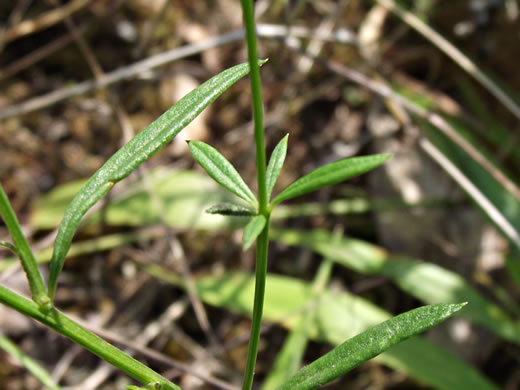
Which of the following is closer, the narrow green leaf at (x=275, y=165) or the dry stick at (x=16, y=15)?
the narrow green leaf at (x=275, y=165)

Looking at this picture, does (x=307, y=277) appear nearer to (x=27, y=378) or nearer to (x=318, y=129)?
(x=318, y=129)

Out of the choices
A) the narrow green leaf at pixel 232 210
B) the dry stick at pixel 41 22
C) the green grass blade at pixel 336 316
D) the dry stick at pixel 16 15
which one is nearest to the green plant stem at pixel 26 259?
the narrow green leaf at pixel 232 210

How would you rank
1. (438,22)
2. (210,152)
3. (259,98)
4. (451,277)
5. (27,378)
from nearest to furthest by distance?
(259,98), (210,152), (451,277), (27,378), (438,22)

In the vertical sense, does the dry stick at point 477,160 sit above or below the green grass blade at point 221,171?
above

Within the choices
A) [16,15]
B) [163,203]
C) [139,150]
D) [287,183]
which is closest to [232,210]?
[139,150]

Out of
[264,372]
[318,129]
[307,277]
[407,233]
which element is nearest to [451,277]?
[407,233]

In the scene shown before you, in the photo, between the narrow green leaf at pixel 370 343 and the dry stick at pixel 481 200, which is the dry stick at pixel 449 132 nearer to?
the dry stick at pixel 481 200
